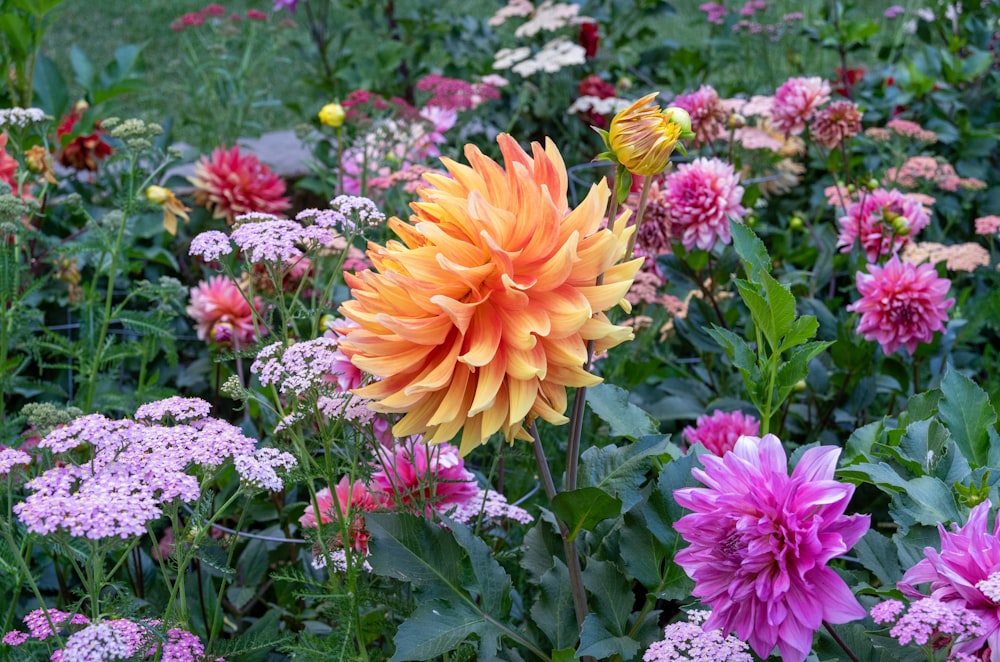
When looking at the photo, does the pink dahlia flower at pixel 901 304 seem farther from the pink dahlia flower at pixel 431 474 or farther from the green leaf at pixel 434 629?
the green leaf at pixel 434 629

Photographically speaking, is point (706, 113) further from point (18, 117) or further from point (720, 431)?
point (18, 117)

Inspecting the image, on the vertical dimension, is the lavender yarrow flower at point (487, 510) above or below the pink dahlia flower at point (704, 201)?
below

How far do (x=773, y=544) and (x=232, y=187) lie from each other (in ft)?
6.85

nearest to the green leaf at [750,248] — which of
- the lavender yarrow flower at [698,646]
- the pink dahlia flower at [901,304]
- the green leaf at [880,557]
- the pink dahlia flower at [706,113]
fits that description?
the green leaf at [880,557]

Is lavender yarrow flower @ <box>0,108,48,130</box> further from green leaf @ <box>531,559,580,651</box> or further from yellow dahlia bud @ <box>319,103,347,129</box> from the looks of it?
green leaf @ <box>531,559,580,651</box>

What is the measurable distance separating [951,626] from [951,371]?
0.45 meters

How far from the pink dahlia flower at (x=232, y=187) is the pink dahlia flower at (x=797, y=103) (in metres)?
1.29

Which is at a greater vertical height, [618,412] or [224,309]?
[618,412]

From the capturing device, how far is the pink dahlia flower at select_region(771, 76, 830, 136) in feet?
8.08

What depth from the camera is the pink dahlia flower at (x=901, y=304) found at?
171cm

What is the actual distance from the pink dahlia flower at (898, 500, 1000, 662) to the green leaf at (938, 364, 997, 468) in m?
0.27

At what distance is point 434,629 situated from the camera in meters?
1.08

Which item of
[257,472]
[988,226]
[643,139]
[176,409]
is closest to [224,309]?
[176,409]

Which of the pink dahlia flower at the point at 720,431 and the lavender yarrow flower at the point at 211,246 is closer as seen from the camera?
the lavender yarrow flower at the point at 211,246
